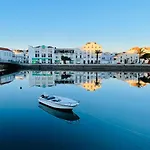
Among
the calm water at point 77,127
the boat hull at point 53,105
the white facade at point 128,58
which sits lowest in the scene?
the calm water at point 77,127

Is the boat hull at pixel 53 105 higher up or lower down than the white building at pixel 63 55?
lower down

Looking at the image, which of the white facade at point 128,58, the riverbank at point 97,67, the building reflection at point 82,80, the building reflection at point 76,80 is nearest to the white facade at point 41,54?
the riverbank at point 97,67

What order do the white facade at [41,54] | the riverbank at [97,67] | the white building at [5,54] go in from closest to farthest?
the riverbank at [97,67] < the white building at [5,54] < the white facade at [41,54]

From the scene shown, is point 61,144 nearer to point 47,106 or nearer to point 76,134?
point 76,134

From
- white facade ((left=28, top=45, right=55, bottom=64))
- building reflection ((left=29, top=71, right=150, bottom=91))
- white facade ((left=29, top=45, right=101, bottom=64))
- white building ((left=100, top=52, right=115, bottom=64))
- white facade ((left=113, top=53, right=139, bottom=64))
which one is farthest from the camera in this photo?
white building ((left=100, top=52, right=115, bottom=64))

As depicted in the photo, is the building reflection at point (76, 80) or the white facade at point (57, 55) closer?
the building reflection at point (76, 80)

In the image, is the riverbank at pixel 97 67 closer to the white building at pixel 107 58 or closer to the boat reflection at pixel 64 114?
the white building at pixel 107 58

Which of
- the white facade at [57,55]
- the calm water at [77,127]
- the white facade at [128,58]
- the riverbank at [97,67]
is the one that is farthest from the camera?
the white facade at [128,58]

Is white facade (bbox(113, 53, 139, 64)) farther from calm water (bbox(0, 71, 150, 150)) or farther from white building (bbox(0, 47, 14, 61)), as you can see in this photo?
calm water (bbox(0, 71, 150, 150))

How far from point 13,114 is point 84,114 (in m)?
5.11

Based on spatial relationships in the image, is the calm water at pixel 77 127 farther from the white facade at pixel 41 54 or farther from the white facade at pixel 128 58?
the white facade at pixel 128 58

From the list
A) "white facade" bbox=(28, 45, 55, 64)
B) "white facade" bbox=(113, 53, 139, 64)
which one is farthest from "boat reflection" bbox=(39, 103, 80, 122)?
"white facade" bbox=(113, 53, 139, 64)

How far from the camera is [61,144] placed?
1115 centimetres

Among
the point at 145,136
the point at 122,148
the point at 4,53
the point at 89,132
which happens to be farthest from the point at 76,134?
the point at 4,53
